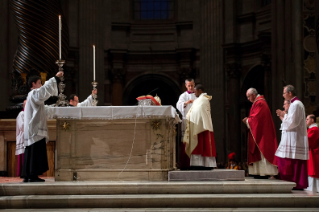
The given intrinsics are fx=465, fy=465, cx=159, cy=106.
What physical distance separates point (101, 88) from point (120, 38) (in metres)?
2.18

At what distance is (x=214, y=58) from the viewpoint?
16688mm

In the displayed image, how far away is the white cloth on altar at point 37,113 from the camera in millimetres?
6516

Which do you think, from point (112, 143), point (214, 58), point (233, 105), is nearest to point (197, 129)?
point (112, 143)

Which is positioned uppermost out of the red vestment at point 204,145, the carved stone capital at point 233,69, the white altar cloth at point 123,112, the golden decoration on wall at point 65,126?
the carved stone capital at point 233,69

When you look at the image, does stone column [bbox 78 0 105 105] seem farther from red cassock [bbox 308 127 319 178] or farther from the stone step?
the stone step

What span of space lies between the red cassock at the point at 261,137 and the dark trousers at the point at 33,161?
3202 millimetres

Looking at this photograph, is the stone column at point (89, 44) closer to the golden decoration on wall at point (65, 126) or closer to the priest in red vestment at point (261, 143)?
the golden decoration on wall at point (65, 126)

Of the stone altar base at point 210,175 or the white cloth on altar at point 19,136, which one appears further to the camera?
the white cloth on altar at point 19,136

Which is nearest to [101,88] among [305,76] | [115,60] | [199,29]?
[115,60]

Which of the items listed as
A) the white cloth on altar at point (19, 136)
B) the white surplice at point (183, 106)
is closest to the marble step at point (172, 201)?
the white cloth on altar at point (19, 136)

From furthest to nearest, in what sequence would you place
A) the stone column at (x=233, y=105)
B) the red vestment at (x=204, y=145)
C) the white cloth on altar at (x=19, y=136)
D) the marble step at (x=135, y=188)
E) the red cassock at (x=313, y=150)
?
the stone column at (x=233, y=105) < the white cloth on altar at (x=19, y=136) < the red cassock at (x=313, y=150) < the red vestment at (x=204, y=145) < the marble step at (x=135, y=188)

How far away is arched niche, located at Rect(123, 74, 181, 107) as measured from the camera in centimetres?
1759

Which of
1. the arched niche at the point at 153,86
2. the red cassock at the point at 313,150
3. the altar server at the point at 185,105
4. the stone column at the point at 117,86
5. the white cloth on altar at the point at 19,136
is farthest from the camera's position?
the arched niche at the point at 153,86

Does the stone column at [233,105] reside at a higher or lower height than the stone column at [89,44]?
lower
